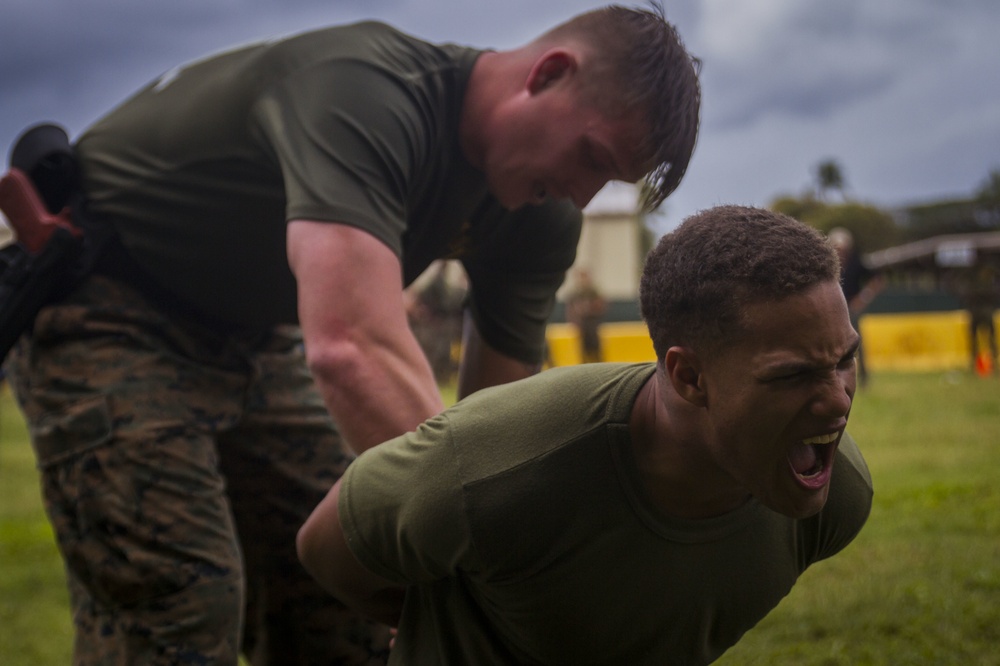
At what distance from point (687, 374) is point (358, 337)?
22.6 inches

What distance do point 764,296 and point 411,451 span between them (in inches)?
23.4

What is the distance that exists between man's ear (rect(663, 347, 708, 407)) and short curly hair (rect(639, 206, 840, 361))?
0.02 meters

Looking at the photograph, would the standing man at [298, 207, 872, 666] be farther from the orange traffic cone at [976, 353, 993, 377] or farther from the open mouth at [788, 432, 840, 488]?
the orange traffic cone at [976, 353, 993, 377]

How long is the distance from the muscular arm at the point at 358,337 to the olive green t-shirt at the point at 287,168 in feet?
0.18

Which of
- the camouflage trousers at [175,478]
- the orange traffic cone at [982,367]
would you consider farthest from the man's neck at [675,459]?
the orange traffic cone at [982,367]

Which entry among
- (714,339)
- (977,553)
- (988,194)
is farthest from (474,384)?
(988,194)

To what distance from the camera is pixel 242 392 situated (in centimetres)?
250

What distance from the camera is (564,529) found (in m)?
1.62

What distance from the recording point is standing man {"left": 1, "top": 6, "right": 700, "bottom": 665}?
1881mm

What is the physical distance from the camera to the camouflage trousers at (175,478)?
210 centimetres

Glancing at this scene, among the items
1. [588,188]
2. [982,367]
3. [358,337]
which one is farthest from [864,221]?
[358,337]

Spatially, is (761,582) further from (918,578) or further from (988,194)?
(988,194)

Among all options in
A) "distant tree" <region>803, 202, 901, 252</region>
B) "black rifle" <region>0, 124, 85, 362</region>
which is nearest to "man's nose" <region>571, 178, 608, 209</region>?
"black rifle" <region>0, 124, 85, 362</region>

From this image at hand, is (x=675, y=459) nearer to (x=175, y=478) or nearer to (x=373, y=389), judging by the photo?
(x=373, y=389)
